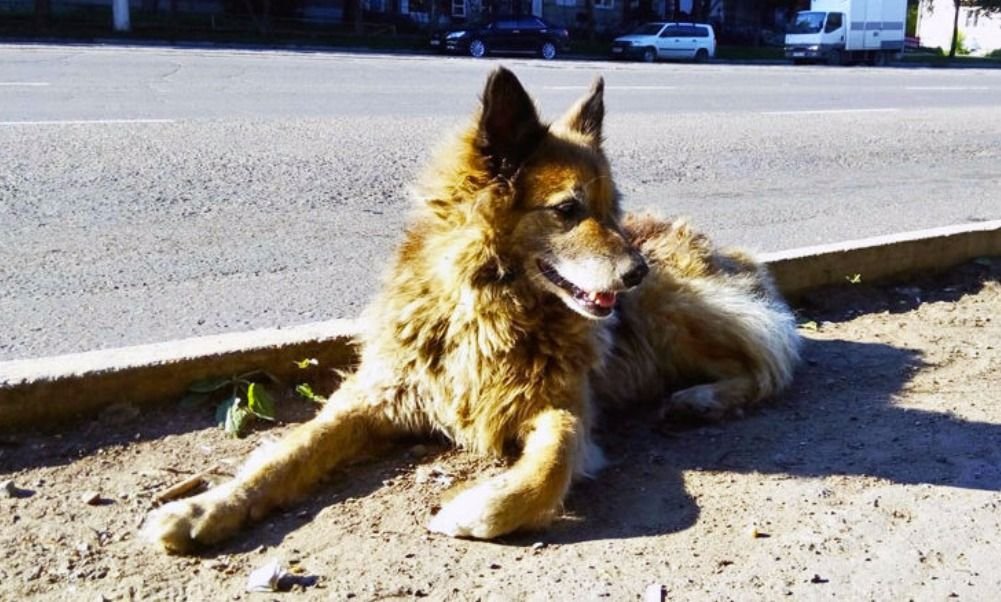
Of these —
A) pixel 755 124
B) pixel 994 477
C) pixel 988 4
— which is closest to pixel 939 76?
pixel 755 124

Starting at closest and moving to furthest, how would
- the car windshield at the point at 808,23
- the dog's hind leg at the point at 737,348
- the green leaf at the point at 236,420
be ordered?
the green leaf at the point at 236,420 < the dog's hind leg at the point at 737,348 < the car windshield at the point at 808,23

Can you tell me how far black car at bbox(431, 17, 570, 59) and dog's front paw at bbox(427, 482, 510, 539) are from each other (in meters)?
35.2

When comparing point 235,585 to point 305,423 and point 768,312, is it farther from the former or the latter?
point 768,312

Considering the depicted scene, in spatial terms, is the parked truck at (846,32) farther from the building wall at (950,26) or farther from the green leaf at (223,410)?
the green leaf at (223,410)

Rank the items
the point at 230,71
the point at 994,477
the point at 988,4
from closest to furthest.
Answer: the point at 994,477 → the point at 230,71 → the point at 988,4

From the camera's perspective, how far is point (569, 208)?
3941 mm

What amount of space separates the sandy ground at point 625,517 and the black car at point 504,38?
112ft

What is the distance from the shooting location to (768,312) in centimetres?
505

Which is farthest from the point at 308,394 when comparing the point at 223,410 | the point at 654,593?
the point at 654,593

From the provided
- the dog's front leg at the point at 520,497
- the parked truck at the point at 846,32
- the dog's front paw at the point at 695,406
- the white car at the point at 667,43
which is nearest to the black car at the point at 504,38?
the white car at the point at 667,43

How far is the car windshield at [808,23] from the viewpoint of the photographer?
46.0 meters

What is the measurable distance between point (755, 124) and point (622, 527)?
1256 cm

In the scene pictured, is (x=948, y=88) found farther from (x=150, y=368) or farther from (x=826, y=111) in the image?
(x=150, y=368)

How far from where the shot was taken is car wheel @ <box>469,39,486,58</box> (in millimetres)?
37469
